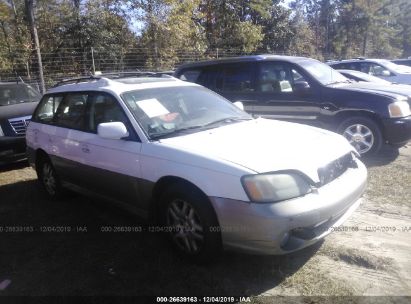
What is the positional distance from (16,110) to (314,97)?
5591 mm

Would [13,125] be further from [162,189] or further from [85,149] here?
[162,189]

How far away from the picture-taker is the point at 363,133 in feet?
22.3

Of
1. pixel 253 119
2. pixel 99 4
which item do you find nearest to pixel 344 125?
pixel 253 119

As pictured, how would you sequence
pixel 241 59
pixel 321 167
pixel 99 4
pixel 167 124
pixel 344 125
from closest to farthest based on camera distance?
pixel 321 167 → pixel 167 124 → pixel 344 125 → pixel 241 59 → pixel 99 4

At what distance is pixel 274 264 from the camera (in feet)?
11.8

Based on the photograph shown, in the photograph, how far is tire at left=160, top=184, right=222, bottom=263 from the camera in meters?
3.34

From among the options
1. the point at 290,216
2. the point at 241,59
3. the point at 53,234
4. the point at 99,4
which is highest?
the point at 99,4

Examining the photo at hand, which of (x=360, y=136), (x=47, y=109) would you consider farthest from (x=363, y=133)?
(x=47, y=109)

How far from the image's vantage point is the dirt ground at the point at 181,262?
130 inches

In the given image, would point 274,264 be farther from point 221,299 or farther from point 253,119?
point 253,119

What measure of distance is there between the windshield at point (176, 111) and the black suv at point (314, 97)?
2.68 meters

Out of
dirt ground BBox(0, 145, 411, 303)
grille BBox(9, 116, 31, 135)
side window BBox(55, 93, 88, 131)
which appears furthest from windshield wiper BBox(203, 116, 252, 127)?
grille BBox(9, 116, 31, 135)

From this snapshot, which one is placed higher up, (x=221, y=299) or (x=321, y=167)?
(x=321, y=167)

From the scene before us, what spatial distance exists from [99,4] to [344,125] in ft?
54.9
